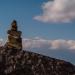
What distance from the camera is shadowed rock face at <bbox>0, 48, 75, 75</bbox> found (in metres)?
15.4

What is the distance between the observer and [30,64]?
51.0ft

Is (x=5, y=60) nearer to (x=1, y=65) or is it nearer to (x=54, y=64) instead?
(x=1, y=65)

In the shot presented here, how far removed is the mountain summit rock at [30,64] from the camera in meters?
15.4

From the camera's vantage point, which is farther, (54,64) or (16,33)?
(16,33)

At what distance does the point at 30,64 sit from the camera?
15.6m

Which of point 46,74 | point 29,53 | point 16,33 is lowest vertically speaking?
point 46,74

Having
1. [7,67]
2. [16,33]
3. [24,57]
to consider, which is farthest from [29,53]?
[16,33]

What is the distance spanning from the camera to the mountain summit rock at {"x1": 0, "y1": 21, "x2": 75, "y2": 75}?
15352 mm

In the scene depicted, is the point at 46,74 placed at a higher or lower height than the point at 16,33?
lower

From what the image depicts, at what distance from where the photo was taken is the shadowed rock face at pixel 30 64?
50.4ft

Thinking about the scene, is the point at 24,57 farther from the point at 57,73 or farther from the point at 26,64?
the point at 57,73

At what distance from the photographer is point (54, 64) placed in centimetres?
1583

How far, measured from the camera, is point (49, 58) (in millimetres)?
15891

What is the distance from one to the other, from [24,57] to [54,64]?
61.0 inches
